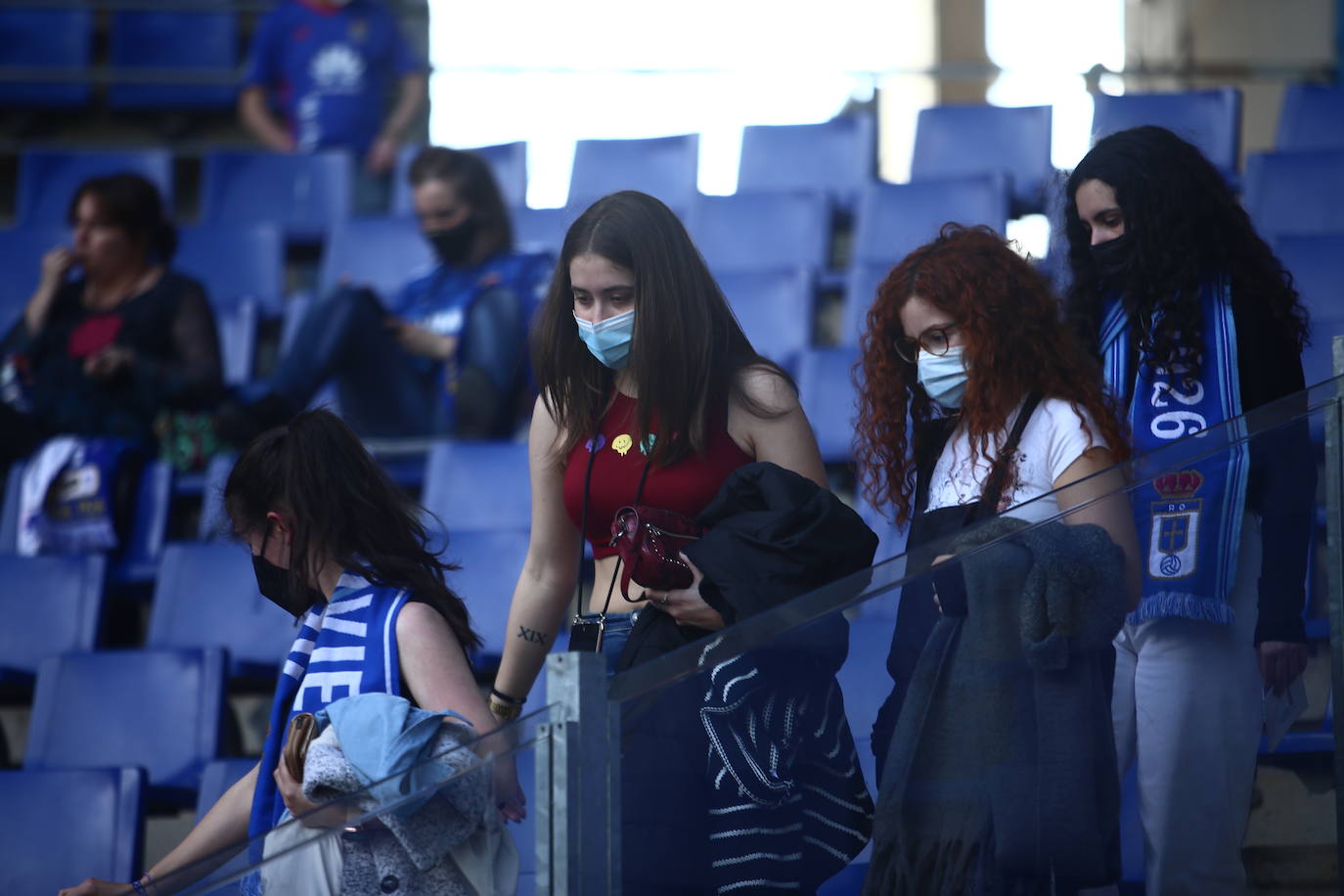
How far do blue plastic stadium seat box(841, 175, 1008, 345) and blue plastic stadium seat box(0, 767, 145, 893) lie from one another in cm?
259

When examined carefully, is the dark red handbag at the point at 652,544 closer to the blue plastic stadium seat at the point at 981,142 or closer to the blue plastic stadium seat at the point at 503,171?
the blue plastic stadium seat at the point at 981,142

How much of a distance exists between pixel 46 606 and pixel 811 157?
125 inches

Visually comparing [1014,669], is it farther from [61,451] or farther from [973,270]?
[61,451]

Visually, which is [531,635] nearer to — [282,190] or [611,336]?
[611,336]

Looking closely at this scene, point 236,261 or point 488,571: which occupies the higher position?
point 236,261

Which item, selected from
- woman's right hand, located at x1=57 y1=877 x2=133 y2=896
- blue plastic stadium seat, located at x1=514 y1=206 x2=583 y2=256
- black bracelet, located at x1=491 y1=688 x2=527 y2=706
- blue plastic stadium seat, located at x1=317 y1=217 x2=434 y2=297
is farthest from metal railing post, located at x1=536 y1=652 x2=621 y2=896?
blue plastic stadium seat, located at x1=317 y1=217 x2=434 y2=297

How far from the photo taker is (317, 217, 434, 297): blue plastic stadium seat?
520 centimetres

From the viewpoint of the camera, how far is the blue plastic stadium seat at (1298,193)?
435cm

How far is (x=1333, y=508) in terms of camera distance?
192cm

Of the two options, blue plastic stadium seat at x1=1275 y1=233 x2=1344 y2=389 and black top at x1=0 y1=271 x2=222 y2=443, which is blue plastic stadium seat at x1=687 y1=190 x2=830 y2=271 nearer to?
blue plastic stadium seat at x1=1275 y1=233 x2=1344 y2=389

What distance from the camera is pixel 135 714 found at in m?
3.15

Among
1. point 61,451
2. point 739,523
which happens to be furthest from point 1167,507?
point 61,451

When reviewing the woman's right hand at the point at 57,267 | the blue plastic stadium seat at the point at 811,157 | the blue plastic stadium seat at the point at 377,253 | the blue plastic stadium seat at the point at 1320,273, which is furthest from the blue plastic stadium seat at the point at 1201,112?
the woman's right hand at the point at 57,267

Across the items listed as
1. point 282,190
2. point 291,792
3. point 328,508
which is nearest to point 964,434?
point 328,508
